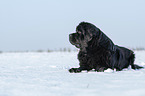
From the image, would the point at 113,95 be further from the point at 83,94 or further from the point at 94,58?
the point at 94,58

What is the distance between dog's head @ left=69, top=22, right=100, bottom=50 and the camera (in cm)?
406

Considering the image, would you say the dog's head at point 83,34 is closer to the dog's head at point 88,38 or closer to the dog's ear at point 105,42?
the dog's head at point 88,38

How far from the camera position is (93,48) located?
14.0 feet

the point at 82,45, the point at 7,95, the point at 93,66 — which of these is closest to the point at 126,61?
the point at 93,66

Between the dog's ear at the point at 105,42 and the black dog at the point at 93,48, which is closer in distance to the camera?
the black dog at the point at 93,48

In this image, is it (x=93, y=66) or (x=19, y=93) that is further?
(x=93, y=66)

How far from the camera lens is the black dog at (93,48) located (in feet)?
13.4

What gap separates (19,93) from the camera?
7.36ft

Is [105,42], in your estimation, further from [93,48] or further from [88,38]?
[88,38]

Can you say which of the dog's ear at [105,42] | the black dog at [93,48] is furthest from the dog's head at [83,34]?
the dog's ear at [105,42]

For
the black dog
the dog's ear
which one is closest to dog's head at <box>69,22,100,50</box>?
the black dog

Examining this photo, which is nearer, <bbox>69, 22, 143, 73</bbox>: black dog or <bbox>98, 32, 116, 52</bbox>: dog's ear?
<bbox>69, 22, 143, 73</bbox>: black dog

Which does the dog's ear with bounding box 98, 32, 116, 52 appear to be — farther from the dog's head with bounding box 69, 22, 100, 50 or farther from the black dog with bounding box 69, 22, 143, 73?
the dog's head with bounding box 69, 22, 100, 50

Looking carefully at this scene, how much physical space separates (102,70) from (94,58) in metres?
0.31
